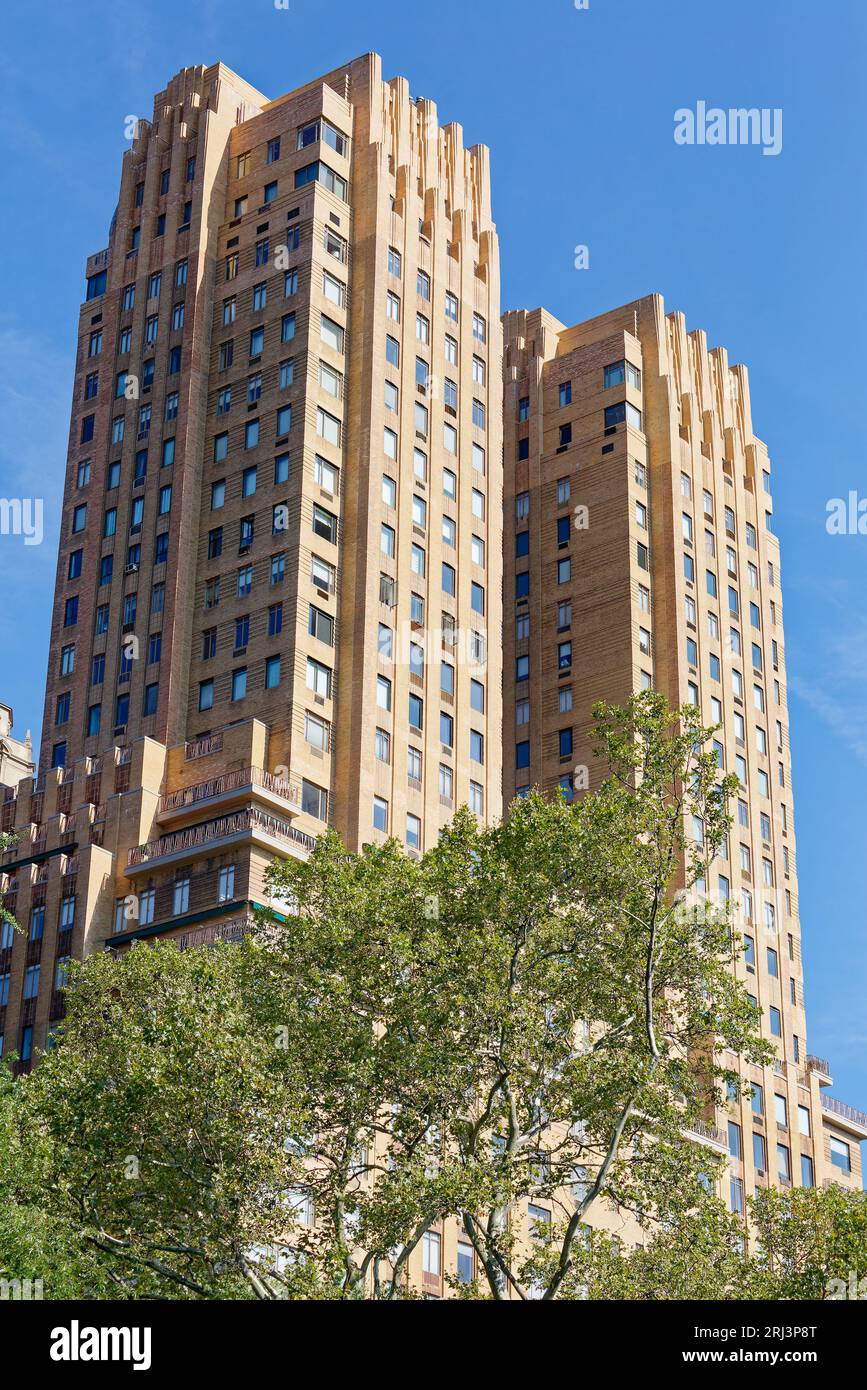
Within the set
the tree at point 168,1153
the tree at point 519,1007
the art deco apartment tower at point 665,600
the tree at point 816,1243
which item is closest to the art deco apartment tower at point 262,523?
the art deco apartment tower at point 665,600

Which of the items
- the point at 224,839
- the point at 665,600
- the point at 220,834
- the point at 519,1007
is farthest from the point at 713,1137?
the point at 519,1007

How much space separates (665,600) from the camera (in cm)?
9400

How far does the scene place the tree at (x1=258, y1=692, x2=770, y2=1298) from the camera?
123 feet

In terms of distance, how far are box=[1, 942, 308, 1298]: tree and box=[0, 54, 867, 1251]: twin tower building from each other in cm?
2594

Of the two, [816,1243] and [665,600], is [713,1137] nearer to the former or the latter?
[665,600]

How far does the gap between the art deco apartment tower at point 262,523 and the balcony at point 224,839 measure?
122mm

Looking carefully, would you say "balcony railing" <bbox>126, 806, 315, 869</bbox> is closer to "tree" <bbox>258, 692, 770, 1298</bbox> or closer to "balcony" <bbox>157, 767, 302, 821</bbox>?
"balcony" <bbox>157, 767, 302, 821</bbox>

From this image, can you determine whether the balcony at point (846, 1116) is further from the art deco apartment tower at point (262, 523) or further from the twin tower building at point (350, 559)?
the art deco apartment tower at point (262, 523)

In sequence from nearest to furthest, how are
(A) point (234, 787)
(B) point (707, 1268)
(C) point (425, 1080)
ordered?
(B) point (707, 1268), (C) point (425, 1080), (A) point (234, 787)

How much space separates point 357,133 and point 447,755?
94.7 ft

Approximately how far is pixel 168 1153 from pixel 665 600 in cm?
6178

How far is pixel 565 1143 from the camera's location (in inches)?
1526

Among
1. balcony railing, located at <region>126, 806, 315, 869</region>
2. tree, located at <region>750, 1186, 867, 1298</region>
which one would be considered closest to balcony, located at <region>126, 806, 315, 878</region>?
balcony railing, located at <region>126, 806, 315, 869</region>
